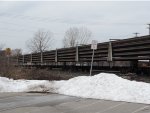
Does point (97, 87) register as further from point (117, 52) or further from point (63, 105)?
point (117, 52)

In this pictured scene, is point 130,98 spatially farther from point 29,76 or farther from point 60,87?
point 29,76

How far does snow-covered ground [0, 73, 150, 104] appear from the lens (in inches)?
531

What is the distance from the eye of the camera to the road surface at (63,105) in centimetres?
1142

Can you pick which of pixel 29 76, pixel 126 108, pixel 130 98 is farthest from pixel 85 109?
pixel 29 76

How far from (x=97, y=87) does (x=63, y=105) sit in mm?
2845

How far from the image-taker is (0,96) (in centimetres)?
1554

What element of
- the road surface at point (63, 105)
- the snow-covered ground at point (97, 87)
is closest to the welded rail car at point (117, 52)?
the snow-covered ground at point (97, 87)

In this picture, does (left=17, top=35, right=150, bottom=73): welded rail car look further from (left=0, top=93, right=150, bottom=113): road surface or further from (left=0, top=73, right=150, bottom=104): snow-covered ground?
(left=0, top=93, right=150, bottom=113): road surface

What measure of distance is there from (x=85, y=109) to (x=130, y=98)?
230cm

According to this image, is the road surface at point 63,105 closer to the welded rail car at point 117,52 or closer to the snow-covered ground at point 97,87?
the snow-covered ground at point 97,87

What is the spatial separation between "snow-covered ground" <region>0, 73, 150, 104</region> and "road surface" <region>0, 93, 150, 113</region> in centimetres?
64

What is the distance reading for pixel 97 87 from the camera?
15102mm

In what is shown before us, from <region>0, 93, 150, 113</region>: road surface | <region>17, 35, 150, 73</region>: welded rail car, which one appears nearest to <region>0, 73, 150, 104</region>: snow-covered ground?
<region>0, 93, 150, 113</region>: road surface

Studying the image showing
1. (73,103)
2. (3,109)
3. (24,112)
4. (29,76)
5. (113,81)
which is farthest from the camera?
(29,76)
